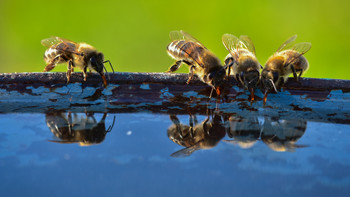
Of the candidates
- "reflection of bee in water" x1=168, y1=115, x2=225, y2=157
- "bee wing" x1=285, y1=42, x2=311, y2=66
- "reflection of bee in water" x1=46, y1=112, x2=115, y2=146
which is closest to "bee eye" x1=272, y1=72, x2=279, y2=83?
"bee wing" x1=285, y1=42, x2=311, y2=66

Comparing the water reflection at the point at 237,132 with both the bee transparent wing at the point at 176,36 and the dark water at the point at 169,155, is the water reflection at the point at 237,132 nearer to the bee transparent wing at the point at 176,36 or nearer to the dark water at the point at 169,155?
the dark water at the point at 169,155

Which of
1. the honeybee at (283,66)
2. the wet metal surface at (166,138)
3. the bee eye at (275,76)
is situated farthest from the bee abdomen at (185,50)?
the wet metal surface at (166,138)

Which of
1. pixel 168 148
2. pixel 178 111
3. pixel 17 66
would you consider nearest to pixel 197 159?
pixel 168 148

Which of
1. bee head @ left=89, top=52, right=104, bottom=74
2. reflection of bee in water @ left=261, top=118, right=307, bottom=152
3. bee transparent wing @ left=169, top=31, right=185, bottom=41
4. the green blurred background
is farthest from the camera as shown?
the green blurred background

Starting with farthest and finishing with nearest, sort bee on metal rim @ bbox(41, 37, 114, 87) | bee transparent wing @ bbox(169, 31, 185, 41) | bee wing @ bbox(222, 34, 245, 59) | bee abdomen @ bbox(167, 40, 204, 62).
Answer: bee transparent wing @ bbox(169, 31, 185, 41), bee wing @ bbox(222, 34, 245, 59), bee abdomen @ bbox(167, 40, 204, 62), bee on metal rim @ bbox(41, 37, 114, 87)

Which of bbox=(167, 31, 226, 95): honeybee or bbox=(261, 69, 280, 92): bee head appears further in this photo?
bbox=(167, 31, 226, 95): honeybee

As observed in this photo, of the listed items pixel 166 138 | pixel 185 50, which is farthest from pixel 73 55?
pixel 166 138

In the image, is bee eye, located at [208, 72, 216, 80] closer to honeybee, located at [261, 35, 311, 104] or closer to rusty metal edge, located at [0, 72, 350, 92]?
honeybee, located at [261, 35, 311, 104]
